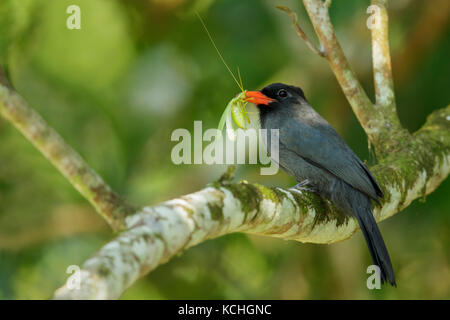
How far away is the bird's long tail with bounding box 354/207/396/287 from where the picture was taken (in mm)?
3408

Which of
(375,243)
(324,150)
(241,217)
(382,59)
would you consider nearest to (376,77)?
(382,59)

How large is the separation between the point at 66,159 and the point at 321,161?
2.27 metres

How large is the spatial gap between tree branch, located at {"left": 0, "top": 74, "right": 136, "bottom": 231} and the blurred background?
13.0 ft

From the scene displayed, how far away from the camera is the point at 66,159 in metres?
2.04

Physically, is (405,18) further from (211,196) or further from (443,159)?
(211,196)

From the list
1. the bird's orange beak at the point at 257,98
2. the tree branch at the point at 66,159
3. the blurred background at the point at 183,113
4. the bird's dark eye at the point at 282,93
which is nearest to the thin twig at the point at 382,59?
the bird's dark eye at the point at 282,93

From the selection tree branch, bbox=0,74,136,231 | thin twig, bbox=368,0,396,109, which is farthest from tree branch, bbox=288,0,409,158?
tree branch, bbox=0,74,136,231

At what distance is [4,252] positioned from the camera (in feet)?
19.0

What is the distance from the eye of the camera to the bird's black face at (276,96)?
14.3ft

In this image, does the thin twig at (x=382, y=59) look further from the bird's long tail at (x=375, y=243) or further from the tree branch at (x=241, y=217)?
the bird's long tail at (x=375, y=243)

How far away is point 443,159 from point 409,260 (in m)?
2.93

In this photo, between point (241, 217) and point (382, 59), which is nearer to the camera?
point (241, 217)

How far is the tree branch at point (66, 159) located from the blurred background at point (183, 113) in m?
3.96

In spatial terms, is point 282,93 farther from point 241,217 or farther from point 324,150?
point 241,217
